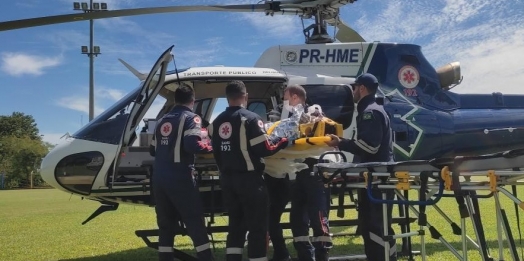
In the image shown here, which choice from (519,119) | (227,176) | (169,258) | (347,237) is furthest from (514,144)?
(169,258)

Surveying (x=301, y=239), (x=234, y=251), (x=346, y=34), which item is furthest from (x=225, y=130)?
(x=346, y=34)

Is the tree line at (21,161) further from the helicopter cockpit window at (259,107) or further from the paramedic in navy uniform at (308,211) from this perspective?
the paramedic in navy uniform at (308,211)

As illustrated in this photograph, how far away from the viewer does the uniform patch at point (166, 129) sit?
488cm

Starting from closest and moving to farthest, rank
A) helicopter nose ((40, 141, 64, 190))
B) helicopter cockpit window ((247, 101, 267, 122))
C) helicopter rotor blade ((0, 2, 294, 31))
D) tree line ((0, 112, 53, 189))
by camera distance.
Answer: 1. helicopter rotor blade ((0, 2, 294, 31))
2. helicopter nose ((40, 141, 64, 190))
3. helicopter cockpit window ((247, 101, 267, 122))
4. tree line ((0, 112, 53, 189))

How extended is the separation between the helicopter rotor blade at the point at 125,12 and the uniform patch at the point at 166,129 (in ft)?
6.32

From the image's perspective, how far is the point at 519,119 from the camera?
24.9 ft

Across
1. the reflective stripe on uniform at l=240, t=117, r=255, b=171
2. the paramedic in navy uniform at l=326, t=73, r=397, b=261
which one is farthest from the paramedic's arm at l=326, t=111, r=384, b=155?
the reflective stripe on uniform at l=240, t=117, r=255, b=171

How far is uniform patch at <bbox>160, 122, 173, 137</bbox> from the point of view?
4.88m

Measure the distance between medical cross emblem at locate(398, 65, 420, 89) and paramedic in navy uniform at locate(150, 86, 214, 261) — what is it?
398 centimetres

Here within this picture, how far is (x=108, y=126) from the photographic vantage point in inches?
255

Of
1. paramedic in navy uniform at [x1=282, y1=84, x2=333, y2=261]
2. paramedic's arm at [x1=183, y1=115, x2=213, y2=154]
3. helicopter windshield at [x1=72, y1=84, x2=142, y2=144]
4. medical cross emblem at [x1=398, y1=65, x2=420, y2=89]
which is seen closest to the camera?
paramedic's arm at [x1=183, y1=115, x2=213, y2=154]

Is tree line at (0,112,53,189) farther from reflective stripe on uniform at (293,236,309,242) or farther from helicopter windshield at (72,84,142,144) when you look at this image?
reflective stripe on uniform at (293,236,309,242)

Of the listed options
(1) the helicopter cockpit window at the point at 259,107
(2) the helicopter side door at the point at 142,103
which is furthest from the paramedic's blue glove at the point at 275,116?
(2) the helicopter side door at the point at 142,103

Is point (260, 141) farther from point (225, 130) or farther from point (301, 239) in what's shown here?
point (301, 239)
